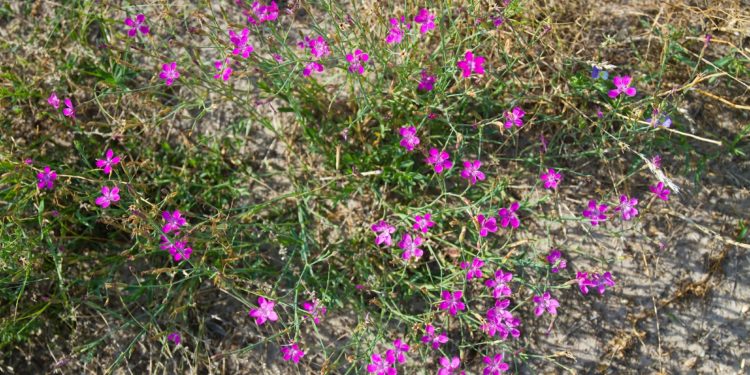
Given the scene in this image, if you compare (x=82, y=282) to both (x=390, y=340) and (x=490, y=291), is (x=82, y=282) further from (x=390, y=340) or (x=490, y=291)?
(x=490, y=291)

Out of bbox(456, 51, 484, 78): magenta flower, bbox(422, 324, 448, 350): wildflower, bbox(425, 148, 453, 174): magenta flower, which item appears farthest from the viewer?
bbox(425, 148, 453, 174): magenta flower

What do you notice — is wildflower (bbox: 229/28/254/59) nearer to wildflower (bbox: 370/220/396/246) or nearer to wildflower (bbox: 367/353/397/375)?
wildflower (bbox: 370/220/396/246)

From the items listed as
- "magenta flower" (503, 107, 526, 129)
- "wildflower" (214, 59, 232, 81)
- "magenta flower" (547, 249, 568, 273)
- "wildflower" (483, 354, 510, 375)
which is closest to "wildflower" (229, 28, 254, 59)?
"wildflower" (214, 59, 232, 81)

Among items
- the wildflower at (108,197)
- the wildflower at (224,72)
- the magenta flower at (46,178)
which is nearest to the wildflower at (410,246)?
the wildflower at (224,72)

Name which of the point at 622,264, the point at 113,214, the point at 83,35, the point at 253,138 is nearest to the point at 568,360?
the point at 622,264

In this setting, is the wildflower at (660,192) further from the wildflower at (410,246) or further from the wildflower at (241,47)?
the wildflower at (241,47)

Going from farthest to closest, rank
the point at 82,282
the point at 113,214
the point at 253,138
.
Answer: the point at 253,138 → the point at 82,282 → the point at 113,214

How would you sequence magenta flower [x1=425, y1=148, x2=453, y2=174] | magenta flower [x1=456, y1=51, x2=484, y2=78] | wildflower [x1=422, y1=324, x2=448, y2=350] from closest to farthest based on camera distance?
magenta flower [x1=456, y1=51, x2=484, y2=78], wildflower [x1=422, y1=324, x2=448, y2=350], magenta flower [x1=425, y1=148, x2=453, y2=174]
